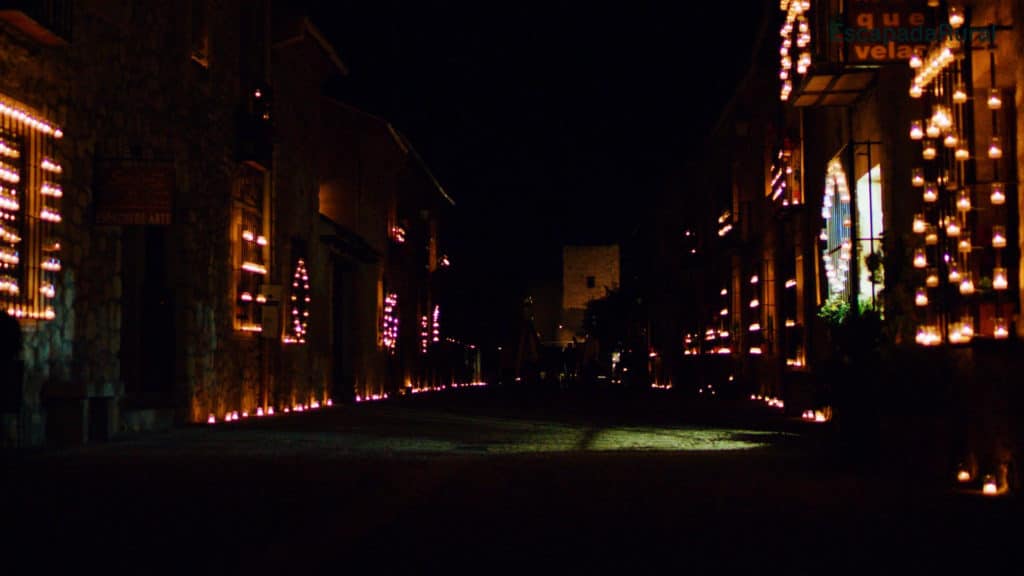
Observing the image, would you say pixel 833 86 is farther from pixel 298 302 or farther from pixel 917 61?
pixel 298 302

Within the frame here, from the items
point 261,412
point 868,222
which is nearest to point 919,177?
point 868,222

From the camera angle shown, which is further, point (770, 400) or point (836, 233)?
point (770, 400)

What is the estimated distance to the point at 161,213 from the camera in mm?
17344

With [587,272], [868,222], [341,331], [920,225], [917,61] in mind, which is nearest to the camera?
[920,225]

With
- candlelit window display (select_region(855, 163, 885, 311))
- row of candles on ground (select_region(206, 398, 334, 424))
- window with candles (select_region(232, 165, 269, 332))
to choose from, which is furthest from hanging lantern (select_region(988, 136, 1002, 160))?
window with candles (select_region(232, 165, 269, 332))

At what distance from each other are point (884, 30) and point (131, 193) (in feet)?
33.1

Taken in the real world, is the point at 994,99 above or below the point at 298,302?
above

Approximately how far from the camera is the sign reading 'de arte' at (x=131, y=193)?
17.5 metres

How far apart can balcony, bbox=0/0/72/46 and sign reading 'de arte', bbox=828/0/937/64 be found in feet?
32.2

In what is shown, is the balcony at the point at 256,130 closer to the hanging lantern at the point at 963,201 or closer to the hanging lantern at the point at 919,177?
the hanging lantern at the point at 919,177

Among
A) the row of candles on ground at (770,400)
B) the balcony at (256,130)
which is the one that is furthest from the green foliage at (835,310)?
the balcony at (256,130)

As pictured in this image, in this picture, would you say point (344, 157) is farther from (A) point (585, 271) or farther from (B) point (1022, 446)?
(A) point (585, 271)

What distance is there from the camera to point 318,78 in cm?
3338

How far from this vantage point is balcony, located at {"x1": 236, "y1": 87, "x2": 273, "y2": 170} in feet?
82.0
